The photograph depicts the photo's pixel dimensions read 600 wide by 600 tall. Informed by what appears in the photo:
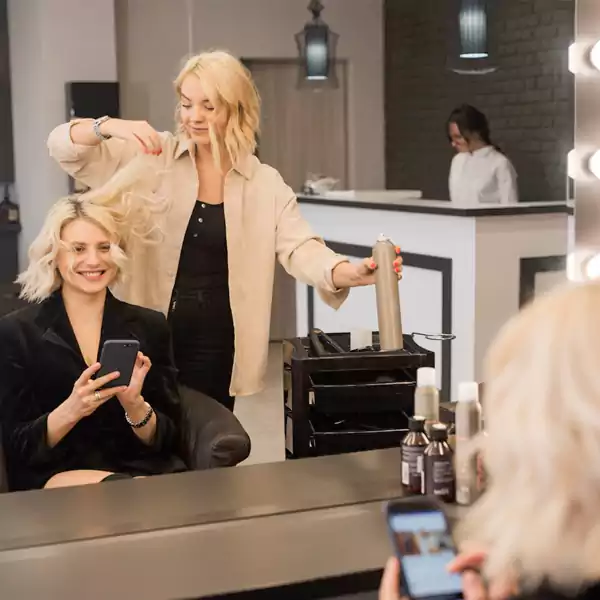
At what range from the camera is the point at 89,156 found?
2090 millimetres

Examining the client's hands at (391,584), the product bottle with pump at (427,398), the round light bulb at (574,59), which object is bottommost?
the client's hands at (391,584)

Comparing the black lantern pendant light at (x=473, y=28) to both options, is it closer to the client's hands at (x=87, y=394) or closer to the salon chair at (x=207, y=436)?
the salon chair at (x=207, y=436)

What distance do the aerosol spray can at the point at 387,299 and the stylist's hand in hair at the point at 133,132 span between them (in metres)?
0.51

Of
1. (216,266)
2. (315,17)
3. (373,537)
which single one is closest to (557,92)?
(315,17)

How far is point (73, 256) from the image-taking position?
6.38 ft

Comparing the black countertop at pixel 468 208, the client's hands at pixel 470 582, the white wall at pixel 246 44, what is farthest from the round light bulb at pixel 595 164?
the white wall at pixel 246 44

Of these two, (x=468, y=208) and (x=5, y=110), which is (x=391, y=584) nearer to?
(x=468, y=208)

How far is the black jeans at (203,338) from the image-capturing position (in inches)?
86.2

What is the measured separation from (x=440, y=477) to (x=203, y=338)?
0.87m

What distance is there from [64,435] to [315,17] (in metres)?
3.77

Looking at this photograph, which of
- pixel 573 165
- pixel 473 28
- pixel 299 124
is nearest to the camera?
pixel 573 165

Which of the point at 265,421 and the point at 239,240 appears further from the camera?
the point at 265,421

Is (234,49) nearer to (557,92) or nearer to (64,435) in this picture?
(557,92)

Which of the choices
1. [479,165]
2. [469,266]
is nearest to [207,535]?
[469,266]
